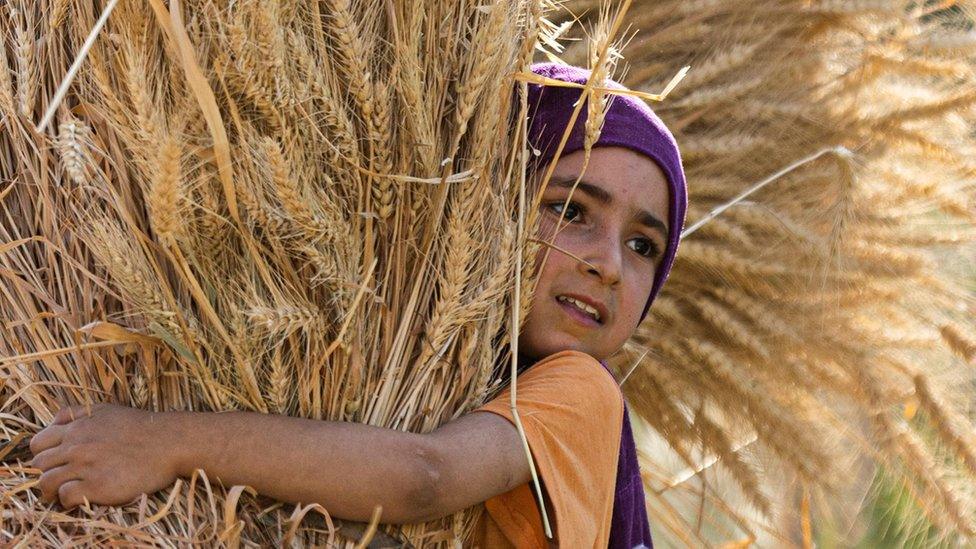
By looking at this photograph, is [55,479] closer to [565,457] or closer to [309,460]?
[309,460]

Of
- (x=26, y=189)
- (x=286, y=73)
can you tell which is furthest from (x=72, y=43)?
(x=286, y=73)

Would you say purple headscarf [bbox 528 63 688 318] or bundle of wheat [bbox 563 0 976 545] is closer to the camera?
purple headscarf [bbox 528 63 688 318]

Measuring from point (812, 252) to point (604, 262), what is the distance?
0.51 m

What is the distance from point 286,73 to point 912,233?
1.19 metres

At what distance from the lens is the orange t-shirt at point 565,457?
131 centimetres

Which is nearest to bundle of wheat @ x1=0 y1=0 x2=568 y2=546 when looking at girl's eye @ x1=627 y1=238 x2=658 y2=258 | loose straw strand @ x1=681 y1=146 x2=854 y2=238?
girl's eye @ x1=627 y1=238 x2=658 y2=258

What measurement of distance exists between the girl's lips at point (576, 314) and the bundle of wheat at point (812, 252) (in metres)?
0.34

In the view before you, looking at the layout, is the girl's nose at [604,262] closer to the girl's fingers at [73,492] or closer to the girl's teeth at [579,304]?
the girl's teeth at [579,304]

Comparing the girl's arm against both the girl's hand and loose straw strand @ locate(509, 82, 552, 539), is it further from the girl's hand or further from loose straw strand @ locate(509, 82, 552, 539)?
loose straw strand @ locate(509, 82, 552, 539)

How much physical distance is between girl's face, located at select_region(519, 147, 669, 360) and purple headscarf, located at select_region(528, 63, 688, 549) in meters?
0.02

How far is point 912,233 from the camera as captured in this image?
1.93 metres

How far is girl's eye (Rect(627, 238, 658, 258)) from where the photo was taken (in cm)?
162

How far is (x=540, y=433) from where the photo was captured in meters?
1.31

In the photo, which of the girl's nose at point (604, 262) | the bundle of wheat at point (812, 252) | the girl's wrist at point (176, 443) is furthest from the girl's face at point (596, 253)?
the girl's wrist at point (176, 443)
